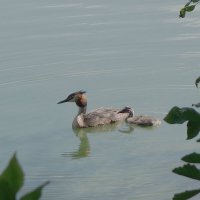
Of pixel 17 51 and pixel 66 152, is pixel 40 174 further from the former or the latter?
pixel 17 51

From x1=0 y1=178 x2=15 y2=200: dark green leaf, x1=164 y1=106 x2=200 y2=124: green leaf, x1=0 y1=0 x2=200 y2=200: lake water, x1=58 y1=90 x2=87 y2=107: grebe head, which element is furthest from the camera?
x1=58 y1=90 x2=87 y2=107: grebe head

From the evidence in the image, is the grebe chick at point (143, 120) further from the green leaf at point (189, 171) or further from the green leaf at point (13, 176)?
the green leaf at point (13, 176)

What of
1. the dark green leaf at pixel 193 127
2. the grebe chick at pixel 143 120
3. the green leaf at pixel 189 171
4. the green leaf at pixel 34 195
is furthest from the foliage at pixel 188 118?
the grebe chick at pixel 143 120

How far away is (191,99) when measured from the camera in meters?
8.38

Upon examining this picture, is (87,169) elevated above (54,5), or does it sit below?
below

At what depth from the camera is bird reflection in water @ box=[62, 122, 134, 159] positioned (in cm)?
748

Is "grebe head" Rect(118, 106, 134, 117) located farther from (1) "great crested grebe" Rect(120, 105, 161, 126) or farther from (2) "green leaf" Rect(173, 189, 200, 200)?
(2) "green leaf" Rect(173, 189, 200, 200)

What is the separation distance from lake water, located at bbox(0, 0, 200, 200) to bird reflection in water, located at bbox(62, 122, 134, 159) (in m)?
0.01

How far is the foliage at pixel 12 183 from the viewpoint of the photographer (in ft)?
3.01

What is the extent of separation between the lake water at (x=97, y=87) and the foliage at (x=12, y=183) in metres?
4.96

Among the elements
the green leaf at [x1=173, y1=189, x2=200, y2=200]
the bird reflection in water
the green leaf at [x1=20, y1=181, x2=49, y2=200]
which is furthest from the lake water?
the green leaf at [x1=20, y1=181, x2=49, y2=200]

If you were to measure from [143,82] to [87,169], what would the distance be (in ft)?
8.15

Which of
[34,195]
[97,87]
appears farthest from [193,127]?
[97,87]

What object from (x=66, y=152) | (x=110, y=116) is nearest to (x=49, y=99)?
(x=110, y=116)
